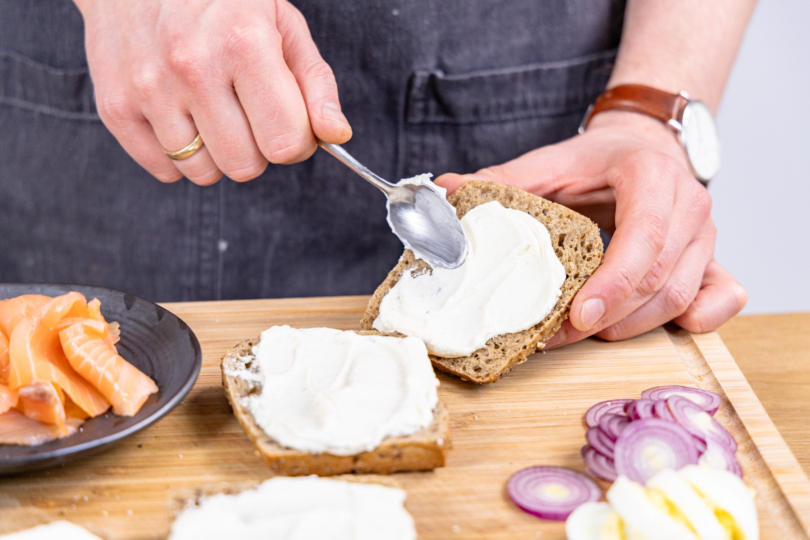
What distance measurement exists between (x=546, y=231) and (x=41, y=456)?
5.65 feet

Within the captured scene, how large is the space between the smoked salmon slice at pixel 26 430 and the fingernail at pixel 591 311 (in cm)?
157

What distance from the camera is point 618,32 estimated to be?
3.35 meters

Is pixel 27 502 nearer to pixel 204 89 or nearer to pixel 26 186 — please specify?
pixel 204 89

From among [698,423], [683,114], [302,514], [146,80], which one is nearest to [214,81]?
[146,80]

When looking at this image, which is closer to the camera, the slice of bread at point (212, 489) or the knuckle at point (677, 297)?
the slice of bread at point (212, 489)

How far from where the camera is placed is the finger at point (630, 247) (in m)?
2.28

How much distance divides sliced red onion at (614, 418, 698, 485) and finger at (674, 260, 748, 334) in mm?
865

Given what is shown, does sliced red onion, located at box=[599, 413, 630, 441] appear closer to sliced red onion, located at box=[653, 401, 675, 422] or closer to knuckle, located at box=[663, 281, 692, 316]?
sliced red onion, located at box=[653, 401, 675, 422]

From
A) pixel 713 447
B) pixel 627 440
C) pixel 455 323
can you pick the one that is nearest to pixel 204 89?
pixel 455 323

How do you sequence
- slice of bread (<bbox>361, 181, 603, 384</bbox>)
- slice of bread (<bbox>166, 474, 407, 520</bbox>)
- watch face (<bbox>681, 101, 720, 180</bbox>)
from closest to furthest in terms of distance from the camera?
slice of bread (<bbox>166, 474, 407, 520</bbox>)
slice of bread (<bbox>361, 181, 603, 384</bbox>)
watch face (<bbox>681, 101, 720, 180</bbox>)

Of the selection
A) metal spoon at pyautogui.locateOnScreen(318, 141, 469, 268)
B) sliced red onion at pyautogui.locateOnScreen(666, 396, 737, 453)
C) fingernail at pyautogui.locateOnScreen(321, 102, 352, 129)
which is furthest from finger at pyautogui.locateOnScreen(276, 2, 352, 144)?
sliced red onion at pyautogui.locateOnScreen(666, 396, 737, 453)

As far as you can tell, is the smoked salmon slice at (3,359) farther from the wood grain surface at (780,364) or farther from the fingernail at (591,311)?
the wood grain surface at (780,364)

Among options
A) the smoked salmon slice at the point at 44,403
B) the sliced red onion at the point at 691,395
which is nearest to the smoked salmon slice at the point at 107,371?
the smoked salmon slice at the point at 44,403

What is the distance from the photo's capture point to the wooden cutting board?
172 cm
